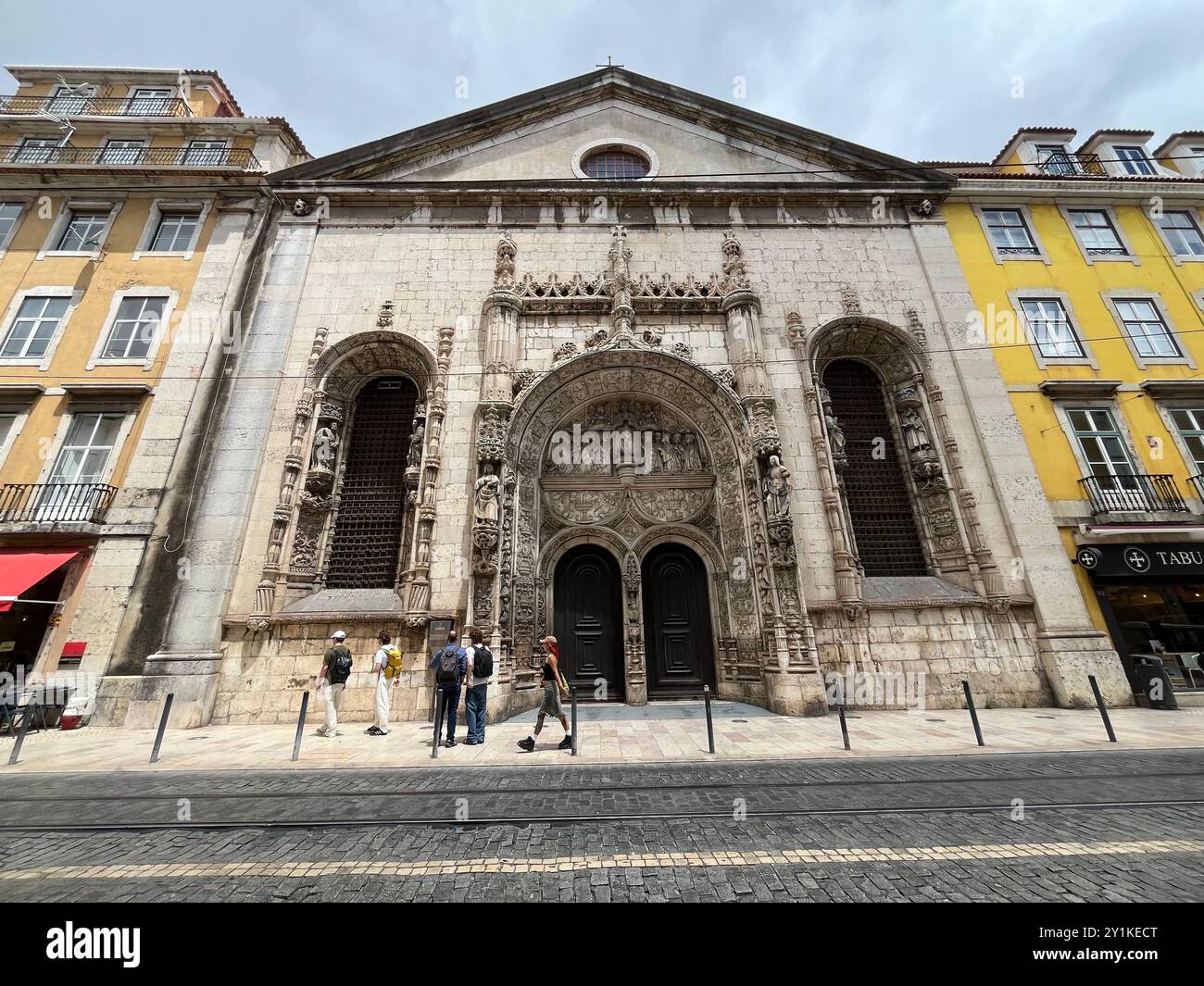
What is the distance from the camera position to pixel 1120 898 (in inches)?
114

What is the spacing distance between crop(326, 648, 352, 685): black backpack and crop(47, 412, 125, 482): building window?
8178 mm

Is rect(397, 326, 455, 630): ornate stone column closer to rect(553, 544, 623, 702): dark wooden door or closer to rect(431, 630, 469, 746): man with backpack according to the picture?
rect(431, 630, 469, 746): man with backpack

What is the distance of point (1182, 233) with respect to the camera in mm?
14477

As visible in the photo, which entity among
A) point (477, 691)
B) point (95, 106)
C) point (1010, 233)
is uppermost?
point (95, 106)

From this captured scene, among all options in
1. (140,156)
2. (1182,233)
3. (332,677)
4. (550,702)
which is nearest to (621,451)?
(550,702)

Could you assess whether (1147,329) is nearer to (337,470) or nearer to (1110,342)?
(1110,342)

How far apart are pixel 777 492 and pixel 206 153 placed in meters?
21.2

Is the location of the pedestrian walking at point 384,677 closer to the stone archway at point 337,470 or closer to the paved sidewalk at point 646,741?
the paved sidewalk at point 646,741

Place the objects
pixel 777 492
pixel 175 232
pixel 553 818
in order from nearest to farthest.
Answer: pixel 553 818 < pixel 777 492 < pixel 175 232

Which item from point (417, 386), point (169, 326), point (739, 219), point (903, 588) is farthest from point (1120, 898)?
point (169, 326)

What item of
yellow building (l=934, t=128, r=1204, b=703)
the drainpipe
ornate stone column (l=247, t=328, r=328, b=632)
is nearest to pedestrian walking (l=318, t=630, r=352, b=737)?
ornate stone column (l=247, t=328, r=328, b=632)

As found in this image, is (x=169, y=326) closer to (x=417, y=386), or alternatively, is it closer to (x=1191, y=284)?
(x=417, y=386)
